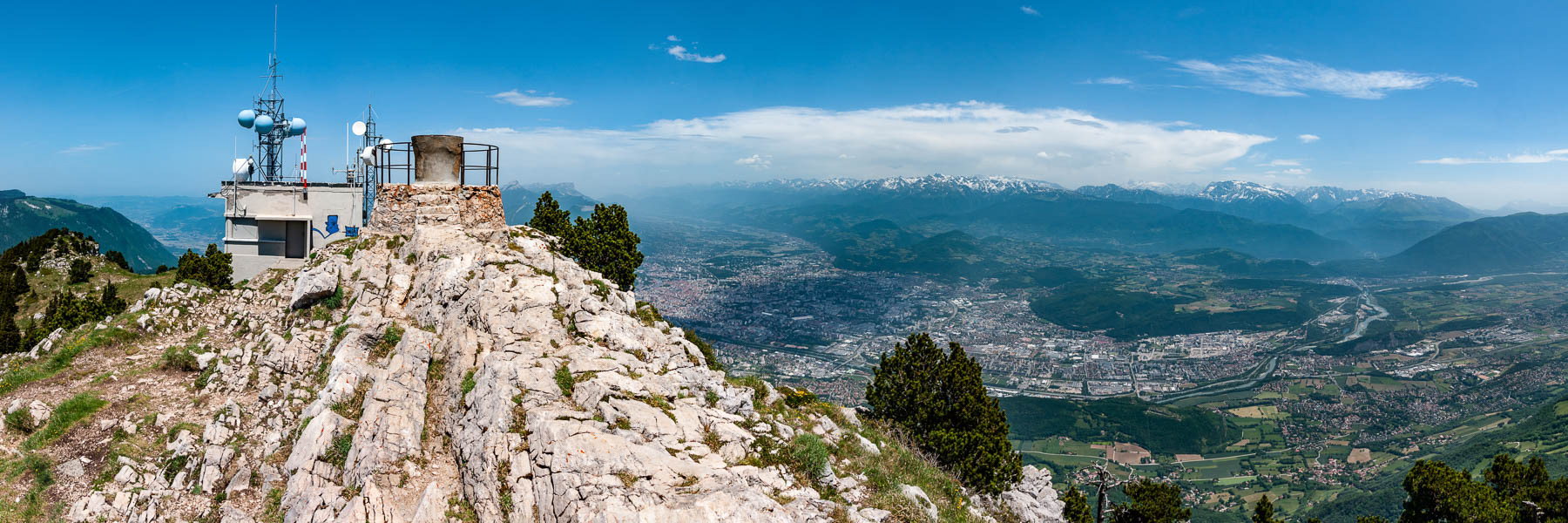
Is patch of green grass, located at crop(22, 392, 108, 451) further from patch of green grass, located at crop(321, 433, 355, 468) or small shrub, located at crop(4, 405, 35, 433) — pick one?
patch of green grass, located at crop(321, 433, 355, 468)

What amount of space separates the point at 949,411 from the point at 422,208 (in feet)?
73.4

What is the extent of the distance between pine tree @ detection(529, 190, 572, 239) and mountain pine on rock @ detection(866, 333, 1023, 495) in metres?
17.0

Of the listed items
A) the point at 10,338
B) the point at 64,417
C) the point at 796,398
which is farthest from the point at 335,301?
the point at 10,338

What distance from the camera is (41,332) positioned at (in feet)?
103

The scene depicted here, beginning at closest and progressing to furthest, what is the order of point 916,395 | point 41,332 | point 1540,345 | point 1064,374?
point 916,395, point 41,332, point 1064,374, point 1540,345

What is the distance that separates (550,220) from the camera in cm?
3306

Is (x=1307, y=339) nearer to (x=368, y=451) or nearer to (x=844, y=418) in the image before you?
(x=844, y=418)

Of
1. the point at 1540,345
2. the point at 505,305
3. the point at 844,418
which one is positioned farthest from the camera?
the point at 1540,345

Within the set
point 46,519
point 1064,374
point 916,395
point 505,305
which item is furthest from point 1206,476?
point 46,519

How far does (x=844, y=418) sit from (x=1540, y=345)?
22589 centimetres

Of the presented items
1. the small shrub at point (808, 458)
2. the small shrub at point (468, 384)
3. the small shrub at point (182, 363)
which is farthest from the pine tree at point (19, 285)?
the small shrub at point (808, 458)

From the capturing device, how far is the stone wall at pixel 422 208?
2547cm

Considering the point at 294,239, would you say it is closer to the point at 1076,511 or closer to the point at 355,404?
the point at 355,404

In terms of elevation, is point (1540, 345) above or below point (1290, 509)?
above
